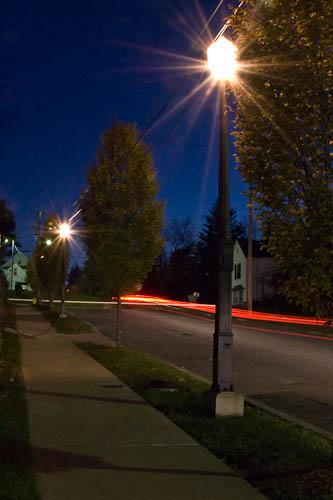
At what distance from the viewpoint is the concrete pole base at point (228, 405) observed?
8266 millimetres

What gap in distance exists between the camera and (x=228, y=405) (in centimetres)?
831

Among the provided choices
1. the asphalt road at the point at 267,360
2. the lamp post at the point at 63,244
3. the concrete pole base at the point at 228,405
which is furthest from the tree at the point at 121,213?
the concrete pole base at the point at 228,405

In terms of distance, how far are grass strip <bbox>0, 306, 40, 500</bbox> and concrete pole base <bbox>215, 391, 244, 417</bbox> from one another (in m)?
2.46

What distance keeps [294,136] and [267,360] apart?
11.3 metres

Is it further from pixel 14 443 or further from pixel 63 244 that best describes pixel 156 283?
pixel 14 443

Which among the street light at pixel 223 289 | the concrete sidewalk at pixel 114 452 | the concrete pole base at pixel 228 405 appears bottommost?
the concrete sidewalk at pixel 114 452

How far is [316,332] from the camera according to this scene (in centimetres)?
2678

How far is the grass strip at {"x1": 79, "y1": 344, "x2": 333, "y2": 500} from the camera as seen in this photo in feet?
18.5

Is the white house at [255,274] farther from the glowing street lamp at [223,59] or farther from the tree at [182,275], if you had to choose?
the glowing street lamp at [223,59]

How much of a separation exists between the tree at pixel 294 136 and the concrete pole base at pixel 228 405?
9.41 feet

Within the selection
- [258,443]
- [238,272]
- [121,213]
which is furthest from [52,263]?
[238,272]

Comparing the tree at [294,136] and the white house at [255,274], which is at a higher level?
the white house at [255,274]

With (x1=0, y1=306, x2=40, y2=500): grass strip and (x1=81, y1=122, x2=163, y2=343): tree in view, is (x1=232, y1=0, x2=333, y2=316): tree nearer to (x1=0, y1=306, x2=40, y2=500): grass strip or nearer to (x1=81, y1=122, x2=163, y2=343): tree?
(x1=0, y1=306, x2=40, y2=500): grass strip

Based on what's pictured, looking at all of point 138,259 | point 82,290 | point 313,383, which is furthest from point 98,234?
point 82,290
